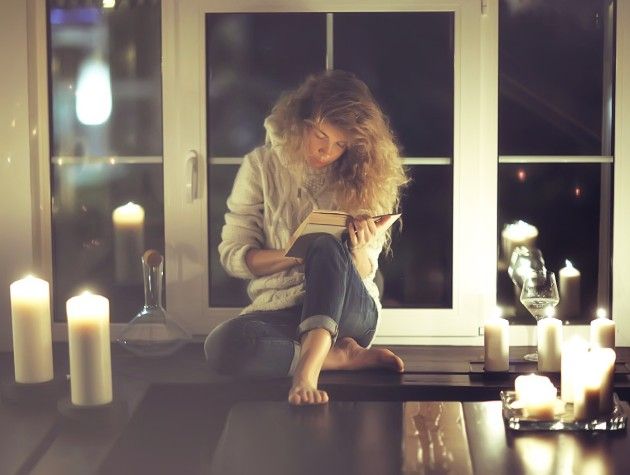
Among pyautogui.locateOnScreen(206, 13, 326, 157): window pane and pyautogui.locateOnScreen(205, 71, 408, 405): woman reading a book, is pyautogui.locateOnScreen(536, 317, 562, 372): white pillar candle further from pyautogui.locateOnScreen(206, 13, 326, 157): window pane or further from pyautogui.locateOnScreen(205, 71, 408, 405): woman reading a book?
pyautogui.locateOnScreen(206, 13, 326, 157): window pane

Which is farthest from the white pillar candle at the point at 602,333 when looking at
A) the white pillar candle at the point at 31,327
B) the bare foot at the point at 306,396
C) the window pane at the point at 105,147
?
the white pillar candle at the point at 31,327

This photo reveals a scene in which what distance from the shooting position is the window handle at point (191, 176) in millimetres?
3332

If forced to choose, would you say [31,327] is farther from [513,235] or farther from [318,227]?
[513,235]

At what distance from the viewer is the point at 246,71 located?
3355 mm

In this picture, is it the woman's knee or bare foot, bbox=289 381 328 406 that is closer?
bare foot, bbox=289 381 328 406

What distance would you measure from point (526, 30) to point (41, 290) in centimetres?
166

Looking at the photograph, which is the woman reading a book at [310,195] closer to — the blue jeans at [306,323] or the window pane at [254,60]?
the blue jeans at [306,323]

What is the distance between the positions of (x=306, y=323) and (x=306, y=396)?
28cm

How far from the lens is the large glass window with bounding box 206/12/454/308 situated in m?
3.33

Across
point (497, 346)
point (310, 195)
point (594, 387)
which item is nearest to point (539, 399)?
point (594, 387)

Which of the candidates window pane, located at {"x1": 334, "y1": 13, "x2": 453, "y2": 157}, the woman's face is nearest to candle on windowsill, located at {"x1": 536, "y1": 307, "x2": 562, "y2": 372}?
window pane, located at {"x1": 334, "y1": 13, "x2": 453, "y2": 157}

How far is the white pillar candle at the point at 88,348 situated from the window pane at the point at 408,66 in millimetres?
1245

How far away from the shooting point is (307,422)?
2.42m

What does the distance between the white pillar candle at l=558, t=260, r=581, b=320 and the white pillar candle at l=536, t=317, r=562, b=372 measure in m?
0.41
